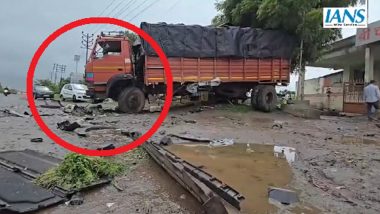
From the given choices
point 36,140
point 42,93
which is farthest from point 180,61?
point 42,93

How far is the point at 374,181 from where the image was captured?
185 inches

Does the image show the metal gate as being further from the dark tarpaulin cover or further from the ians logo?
the dark tarpaulin cover

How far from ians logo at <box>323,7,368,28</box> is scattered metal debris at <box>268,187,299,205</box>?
11322mm

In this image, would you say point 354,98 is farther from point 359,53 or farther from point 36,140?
point 36,140

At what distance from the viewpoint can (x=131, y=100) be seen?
13.1 m

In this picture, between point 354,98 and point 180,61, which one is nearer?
point 180,61

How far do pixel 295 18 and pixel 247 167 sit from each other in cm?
999

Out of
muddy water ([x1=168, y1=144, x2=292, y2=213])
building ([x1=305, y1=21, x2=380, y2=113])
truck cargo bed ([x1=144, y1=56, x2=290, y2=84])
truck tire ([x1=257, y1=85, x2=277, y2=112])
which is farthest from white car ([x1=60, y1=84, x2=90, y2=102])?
muddy water ([x1=168, y1=144, x2=292, y2=213])

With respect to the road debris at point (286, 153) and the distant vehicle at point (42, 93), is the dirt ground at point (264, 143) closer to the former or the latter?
the road debris at point (286, 153)

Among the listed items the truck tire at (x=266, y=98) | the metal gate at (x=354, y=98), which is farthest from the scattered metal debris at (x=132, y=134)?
the metal gate at (x=354, y=98)

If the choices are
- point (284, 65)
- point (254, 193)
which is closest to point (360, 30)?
point (284, 65)

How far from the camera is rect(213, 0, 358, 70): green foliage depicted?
44.2 feet

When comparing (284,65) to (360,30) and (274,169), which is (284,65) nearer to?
(360,30)

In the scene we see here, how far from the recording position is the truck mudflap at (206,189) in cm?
313
